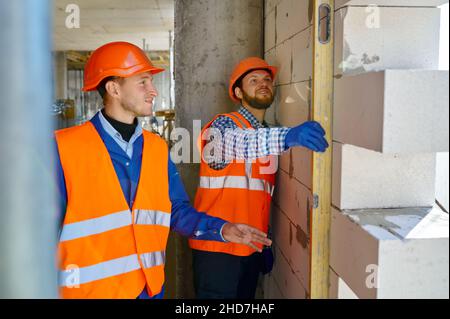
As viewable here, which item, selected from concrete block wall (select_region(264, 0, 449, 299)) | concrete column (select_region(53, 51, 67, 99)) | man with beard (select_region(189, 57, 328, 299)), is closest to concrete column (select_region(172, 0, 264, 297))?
man with beard (select_region(189, 57, 328, 299))

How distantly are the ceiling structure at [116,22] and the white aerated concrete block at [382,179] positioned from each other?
5390mm

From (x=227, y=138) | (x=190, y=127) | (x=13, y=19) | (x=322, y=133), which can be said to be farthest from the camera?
(x=190, y=127)

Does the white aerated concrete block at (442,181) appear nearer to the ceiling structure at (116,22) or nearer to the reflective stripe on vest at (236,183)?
the reflective stripe on vest at (236,183)

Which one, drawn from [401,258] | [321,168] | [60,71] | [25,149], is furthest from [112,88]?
[60,71]

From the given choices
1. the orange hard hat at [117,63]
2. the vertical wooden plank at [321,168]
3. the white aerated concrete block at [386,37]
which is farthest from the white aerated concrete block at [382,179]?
the orange hard hat at [117,63]

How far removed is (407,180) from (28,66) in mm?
1666

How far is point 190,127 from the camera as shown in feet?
12.8

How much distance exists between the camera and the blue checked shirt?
7.20 feet

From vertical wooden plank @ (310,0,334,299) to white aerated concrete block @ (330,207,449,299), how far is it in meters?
0.30

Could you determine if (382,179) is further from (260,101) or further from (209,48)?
(209,48)

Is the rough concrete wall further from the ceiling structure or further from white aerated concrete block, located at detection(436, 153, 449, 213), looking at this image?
the ceiling structure

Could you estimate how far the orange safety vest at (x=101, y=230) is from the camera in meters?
2.05

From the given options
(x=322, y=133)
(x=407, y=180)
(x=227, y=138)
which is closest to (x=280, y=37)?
(x=227, y=138)
